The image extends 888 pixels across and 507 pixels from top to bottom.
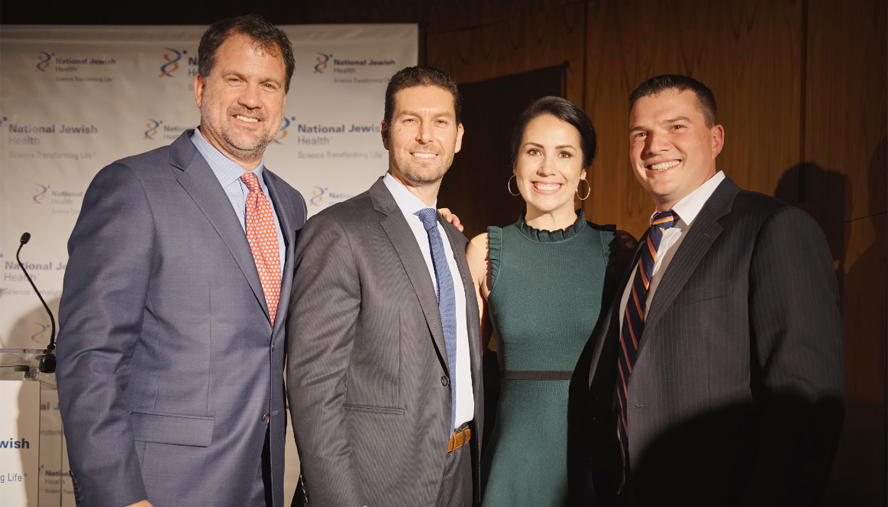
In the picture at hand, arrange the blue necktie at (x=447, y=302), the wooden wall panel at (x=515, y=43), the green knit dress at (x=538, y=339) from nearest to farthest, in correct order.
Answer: the blue necktie at (x=447, y=302), the green knit dress at (x=538, y=339), the wooden wall panel at (x=515, y=43)

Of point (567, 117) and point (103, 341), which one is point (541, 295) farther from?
point (103, 341)

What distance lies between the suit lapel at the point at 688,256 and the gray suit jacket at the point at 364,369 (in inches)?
25.5

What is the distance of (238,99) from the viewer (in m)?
1.89

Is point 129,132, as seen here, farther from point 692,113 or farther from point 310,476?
point 692,113

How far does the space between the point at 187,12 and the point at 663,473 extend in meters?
5.13

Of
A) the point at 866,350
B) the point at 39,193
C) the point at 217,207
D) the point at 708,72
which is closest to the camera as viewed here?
the point at 217,207

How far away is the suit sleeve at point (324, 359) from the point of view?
1597mm

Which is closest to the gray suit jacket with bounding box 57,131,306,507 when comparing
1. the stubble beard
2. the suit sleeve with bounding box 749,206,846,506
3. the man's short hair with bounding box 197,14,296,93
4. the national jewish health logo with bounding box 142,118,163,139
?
the man's short hair with bounding box 197,14,296,93

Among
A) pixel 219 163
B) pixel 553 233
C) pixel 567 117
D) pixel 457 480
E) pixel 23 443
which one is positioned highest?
pixel 567 117

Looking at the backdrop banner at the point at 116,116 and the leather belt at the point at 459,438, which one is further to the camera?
the backdrop banner at the point at 116,116

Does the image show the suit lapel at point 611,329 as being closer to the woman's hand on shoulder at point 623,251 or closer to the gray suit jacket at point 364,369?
the woman's hand on shoulder at point 623,251

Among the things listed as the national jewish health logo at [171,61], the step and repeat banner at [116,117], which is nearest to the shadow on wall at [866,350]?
the step and repeat banner at [116,117]

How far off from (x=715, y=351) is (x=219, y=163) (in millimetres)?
1619

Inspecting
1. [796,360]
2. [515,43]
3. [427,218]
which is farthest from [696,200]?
[515,43]
